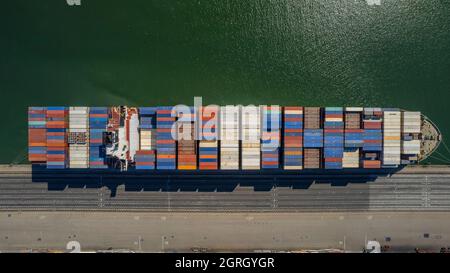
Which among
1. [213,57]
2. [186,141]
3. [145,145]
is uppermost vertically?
[213,57]

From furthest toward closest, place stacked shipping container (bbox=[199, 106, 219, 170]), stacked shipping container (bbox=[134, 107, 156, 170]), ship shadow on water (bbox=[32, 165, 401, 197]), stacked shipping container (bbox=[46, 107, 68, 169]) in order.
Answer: ship shadow on water (bbox=[32, 165, 401, 197]) < stacked shipping container (bbox=[134, 107, 156, 170]) < stacked shipping container (bbox=[199, 106, 219, 170]) < stacked shipping container (bbox=[46, 107, 68, 169])

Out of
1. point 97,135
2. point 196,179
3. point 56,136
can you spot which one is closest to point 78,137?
point 97,135

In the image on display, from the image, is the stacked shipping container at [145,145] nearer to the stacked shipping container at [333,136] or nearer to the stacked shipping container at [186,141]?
the stacked shipping container at [186,141]

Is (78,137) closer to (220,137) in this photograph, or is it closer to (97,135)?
(97,135)

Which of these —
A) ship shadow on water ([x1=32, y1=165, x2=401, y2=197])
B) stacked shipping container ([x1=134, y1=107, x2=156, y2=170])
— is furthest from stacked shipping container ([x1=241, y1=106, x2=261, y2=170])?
stacked shipping container ([x1=134, y1=107, x2=156, y2=170])

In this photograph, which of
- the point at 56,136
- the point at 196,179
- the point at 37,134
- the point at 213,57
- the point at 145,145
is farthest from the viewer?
the point at 213,57

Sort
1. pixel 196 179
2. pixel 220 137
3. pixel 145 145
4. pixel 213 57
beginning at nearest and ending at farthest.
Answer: pixel 220 137, pixel 145 145, pixel 196 179, pixel 213 57

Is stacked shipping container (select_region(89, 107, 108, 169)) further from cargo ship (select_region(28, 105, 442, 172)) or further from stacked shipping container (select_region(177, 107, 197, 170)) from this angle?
stacked shipping container (select_region(177, 107, 197, 170))
